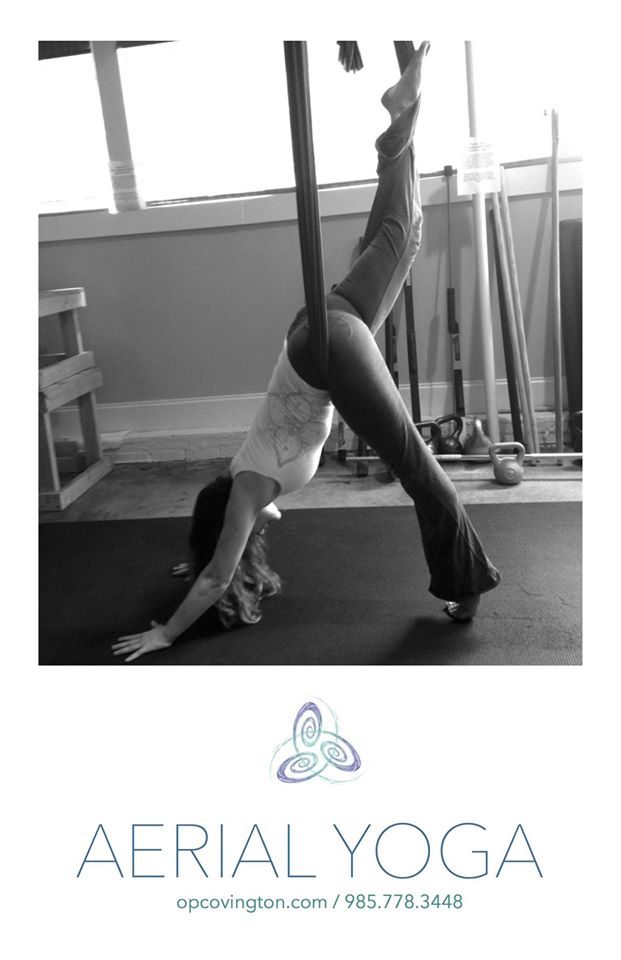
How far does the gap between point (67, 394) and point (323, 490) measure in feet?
3.98

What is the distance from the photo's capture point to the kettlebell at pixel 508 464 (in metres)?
3.11

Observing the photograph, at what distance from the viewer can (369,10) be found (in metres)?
1.27

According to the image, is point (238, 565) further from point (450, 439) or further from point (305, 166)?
point (450, 439)

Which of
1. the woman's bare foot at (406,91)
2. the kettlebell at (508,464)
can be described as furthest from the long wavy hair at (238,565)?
the kettlebell at (508,464)

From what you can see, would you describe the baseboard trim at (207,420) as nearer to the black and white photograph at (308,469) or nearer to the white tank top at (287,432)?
the black and white photograph at (308,469)

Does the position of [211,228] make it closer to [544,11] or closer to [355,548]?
[355,548]

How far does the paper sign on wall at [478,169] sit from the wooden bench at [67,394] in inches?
71.3

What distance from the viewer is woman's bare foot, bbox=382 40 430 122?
1.39m
